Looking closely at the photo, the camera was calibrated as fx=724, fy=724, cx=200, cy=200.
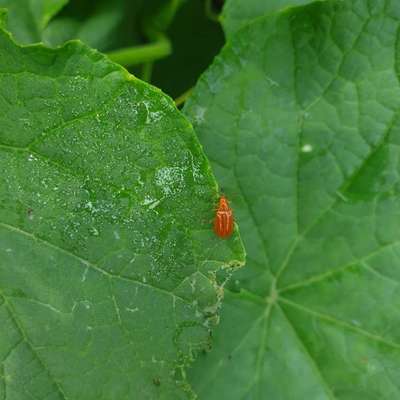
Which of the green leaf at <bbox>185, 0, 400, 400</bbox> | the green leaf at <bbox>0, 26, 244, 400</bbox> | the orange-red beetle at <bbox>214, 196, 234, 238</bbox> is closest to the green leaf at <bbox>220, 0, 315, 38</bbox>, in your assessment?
the green leaf at <bbox>185, 0, 400, 400</bbox>

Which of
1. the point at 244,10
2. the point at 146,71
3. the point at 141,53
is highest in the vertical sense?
the point at 244,10

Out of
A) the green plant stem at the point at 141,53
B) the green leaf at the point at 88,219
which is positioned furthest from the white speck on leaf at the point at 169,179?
the green plant stem at the point at 141,53

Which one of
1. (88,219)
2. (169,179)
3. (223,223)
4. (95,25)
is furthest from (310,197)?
(95,25)

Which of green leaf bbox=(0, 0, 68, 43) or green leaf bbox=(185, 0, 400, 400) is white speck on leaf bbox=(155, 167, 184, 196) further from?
green leaf bbox=(0, 0, 68, 43)

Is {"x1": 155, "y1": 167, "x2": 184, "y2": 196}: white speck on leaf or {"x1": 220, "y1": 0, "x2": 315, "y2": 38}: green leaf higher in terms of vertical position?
{"x1": 220, "y1": 0, "x2": 315, "y2": 38}: green leaf

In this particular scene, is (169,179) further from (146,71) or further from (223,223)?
(146,71)

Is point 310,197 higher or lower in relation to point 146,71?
higher

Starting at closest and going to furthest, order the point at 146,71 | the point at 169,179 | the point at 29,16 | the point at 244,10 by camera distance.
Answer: the point at 169,179 < the point at 244,10 < the point at 29,16 < the point at 146,71
